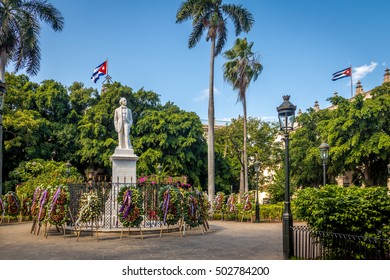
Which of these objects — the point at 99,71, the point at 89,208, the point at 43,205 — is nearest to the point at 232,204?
the point at 89,208

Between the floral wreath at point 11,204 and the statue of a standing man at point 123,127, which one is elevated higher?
the statue of a standing man at point 123,127

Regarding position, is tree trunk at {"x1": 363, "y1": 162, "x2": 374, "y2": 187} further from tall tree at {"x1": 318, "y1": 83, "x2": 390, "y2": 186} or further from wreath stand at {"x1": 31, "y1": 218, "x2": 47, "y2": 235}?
wreath stand at {"x1": 31, "y1": 218, "x2": 47, "y2": 235}

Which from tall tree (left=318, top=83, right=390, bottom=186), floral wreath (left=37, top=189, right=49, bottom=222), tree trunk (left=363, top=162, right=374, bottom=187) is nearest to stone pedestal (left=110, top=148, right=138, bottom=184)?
floral wreath (left=37, top=189, right=49, bottom=222)

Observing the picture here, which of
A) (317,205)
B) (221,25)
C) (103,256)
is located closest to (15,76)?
(221,25)

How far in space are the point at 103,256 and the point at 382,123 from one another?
2368 centimetres

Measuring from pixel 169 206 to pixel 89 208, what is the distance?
267 cm

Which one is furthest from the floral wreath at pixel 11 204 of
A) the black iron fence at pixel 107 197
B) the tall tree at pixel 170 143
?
the tall tree at pixel 170 143

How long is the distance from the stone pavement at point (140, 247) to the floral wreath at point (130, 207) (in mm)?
593

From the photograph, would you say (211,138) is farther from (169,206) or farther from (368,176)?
(368,176)

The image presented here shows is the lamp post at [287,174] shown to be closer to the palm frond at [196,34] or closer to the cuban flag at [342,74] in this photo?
the palm frond at [196,34]

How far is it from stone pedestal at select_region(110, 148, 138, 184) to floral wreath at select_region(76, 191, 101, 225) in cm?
292

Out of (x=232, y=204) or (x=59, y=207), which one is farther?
(x=232, y=204)

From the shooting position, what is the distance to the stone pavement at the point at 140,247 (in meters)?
8.48

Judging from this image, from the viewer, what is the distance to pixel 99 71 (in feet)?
116
